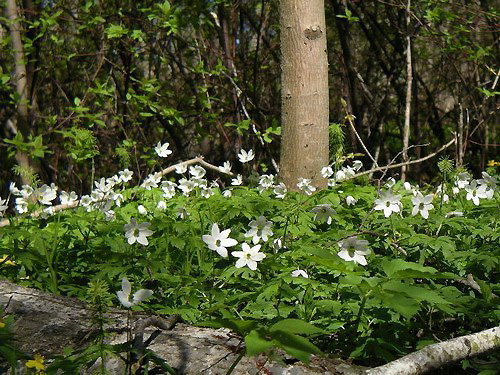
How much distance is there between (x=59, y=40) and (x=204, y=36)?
2.06 m

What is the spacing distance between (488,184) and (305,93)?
168 centimetres

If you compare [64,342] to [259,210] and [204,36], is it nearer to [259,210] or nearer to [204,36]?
[259,210]

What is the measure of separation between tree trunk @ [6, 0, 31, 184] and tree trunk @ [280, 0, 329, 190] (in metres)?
4.31

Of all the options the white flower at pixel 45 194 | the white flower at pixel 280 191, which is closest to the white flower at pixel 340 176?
the white flower at pixel 280 191

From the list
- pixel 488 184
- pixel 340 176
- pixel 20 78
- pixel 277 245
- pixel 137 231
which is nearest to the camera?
pixel 137 231

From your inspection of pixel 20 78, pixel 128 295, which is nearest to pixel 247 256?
pixel 128 295

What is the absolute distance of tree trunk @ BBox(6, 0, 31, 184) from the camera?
8211 millimetres

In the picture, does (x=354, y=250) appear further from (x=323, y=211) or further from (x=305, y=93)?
(x=305, y=93)

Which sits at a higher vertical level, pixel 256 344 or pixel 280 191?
pixel 256 344

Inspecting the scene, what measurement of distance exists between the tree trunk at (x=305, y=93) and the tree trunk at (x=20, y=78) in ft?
14.1

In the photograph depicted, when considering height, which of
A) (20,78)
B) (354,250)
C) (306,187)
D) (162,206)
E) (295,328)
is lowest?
(162,206)

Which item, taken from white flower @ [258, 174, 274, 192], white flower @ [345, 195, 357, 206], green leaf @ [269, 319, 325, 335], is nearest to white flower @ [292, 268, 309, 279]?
green leaf @ [269, 319, 325, 335]

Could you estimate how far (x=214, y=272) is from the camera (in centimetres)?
340

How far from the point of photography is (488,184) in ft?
13.1
